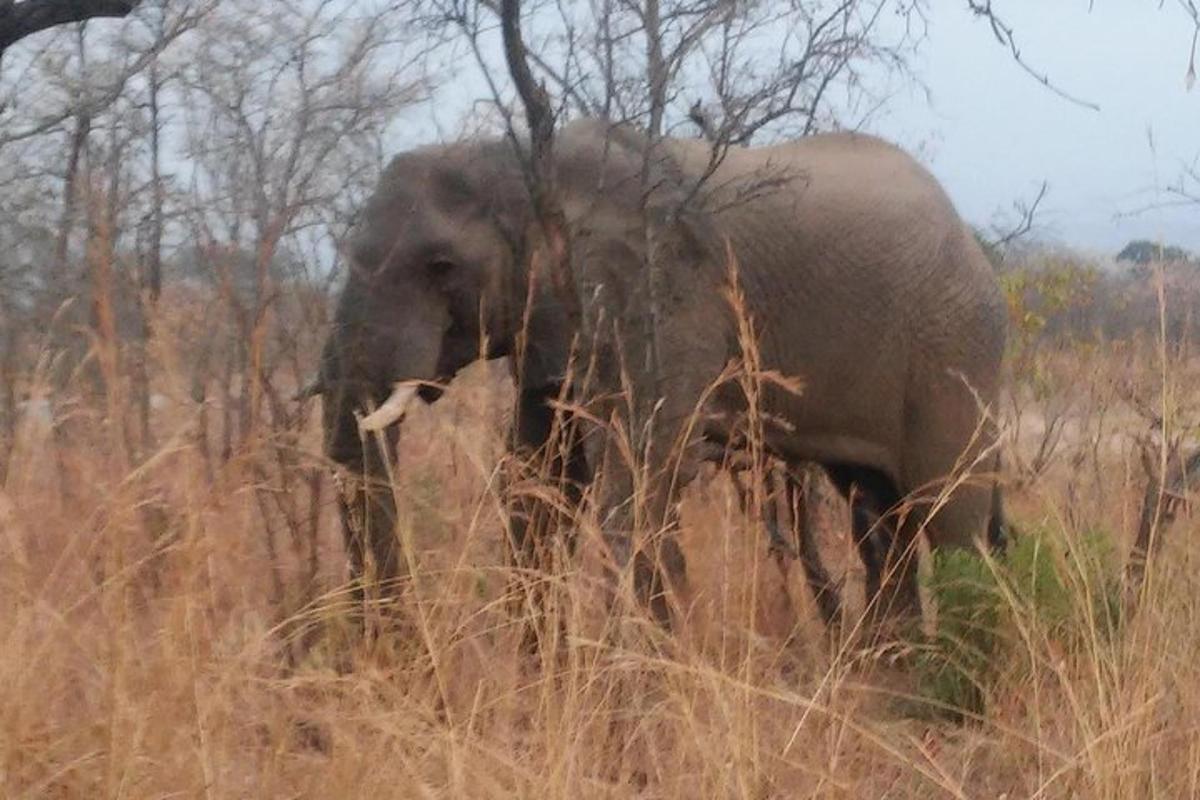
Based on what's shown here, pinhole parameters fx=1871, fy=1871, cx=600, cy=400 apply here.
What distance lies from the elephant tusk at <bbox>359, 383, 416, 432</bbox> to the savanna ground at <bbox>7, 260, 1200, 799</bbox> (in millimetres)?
245

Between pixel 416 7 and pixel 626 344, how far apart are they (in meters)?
1.26

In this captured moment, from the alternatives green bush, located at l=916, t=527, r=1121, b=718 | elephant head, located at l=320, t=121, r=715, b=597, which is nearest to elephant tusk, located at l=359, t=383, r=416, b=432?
elephant head, located at l=320, t=121, r=715, b=597

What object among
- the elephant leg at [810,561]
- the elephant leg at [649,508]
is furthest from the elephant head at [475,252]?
the elephant leg at [810,561]

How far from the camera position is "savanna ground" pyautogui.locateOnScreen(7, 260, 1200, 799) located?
315cm

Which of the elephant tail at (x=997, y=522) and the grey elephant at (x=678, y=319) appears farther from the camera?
the elephant tail at (x=997, y=522)

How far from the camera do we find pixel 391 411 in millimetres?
4863

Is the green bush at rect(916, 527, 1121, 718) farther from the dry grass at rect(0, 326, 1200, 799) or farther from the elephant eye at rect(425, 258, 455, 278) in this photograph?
the elephant eye at rect(425, 258, 455, 278)

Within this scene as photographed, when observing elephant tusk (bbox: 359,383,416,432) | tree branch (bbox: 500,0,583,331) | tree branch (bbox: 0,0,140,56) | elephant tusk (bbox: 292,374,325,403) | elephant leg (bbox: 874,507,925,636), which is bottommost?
elephant leg (bbox: 874,507,925,636)

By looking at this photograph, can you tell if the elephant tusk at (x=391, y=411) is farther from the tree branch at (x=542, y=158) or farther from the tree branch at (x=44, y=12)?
the tree branch at (x=44, y=12)

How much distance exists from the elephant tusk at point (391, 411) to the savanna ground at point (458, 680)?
0.80 feet

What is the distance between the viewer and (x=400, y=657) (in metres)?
3.78

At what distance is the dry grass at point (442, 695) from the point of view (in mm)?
3133

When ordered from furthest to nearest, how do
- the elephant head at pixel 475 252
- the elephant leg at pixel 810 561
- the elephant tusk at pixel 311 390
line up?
the elephant leg at pixel 810 561 < the elephant head at pixel 475 252 < the elephant tusk at pixel 311 390

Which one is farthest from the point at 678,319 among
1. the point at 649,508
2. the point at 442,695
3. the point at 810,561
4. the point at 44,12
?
the point at 442,695
